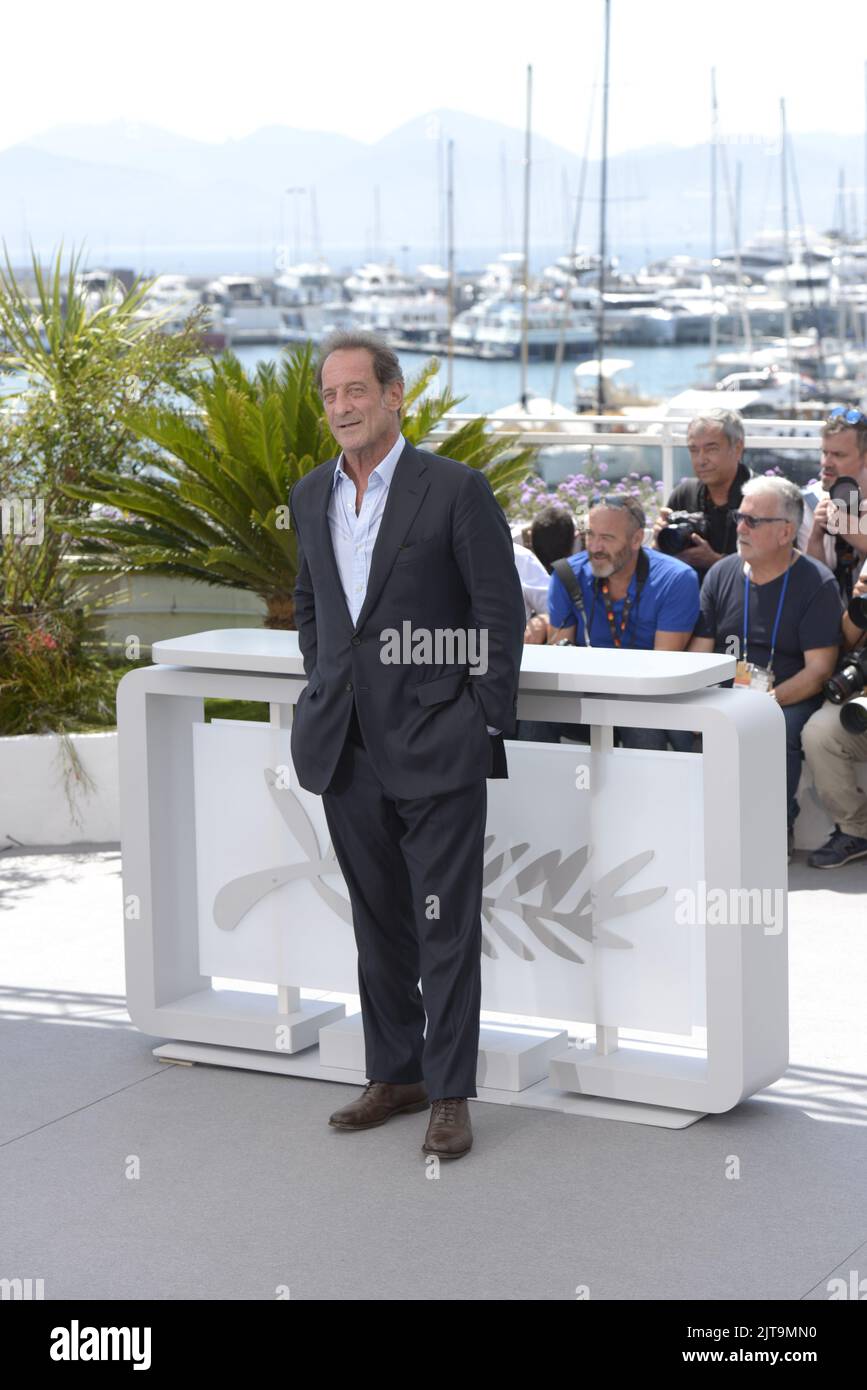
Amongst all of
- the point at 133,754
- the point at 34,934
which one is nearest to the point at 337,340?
the point at 133,754

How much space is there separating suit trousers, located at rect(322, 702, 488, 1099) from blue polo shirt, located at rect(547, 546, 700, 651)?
2.49 m

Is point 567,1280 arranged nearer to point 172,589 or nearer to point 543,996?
point 543,996

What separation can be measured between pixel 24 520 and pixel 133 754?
4056mm

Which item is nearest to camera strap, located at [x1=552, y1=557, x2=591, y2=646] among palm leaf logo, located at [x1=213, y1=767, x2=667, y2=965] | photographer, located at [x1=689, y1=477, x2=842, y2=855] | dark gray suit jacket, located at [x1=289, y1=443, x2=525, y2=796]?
photographer, located at [x1=689, y1=477, x2=842, y2=855]

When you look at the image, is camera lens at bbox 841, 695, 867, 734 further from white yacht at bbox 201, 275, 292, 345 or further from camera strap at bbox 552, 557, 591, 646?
white yacht at bbox 201, 275, 292, 345

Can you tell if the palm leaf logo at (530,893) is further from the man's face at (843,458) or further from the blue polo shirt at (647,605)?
the man's face at (843,458)

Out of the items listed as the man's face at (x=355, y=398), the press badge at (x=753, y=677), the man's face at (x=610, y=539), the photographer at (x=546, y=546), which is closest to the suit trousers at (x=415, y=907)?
the man's face at (x=355, y=398)

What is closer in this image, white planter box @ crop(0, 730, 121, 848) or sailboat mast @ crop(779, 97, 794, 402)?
white planter box @ crop(0, 730, 121, 848)

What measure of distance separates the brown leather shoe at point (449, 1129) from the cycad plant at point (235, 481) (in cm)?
436

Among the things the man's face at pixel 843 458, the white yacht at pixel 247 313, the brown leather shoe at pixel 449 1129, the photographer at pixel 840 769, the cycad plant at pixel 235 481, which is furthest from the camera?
the white yacht at pixel 247 313

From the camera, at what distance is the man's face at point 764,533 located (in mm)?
6660

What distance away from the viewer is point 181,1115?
458cm

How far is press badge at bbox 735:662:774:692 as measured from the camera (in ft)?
22.2

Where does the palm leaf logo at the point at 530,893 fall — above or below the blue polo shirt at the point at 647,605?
below
